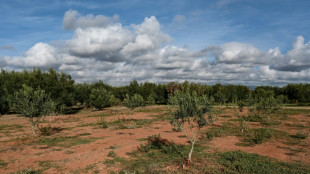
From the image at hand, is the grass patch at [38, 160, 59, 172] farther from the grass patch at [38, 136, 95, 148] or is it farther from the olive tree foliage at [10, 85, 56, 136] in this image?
the olive tree foliage at [10, 85, 56, 136]

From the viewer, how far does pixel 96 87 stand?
77438 millimetres

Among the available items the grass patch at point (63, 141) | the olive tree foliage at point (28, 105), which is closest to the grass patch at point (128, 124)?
the grass patch at point (63, 141)

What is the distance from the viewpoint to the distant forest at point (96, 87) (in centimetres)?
4975

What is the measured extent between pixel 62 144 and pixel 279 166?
71.7 ft

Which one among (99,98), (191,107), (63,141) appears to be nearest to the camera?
(191,107)

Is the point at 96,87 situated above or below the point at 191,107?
above

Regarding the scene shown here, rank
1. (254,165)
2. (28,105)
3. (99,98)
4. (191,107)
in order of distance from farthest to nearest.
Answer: (99,98) < (28,105) < (254,165) < (191,107)

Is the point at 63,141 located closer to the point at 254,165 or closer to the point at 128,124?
the point at 128,124

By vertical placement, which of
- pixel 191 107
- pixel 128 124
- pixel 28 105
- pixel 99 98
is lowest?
pixel 128 124

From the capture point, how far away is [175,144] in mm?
19641

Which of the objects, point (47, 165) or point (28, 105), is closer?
point (47, 165)

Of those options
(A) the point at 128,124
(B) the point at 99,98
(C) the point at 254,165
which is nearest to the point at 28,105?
(A) the point at 128,124

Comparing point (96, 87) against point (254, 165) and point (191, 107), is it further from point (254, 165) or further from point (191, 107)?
point (254, 165)

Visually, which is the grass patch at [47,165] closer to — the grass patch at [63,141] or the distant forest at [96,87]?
the grass patch at [63,141]
